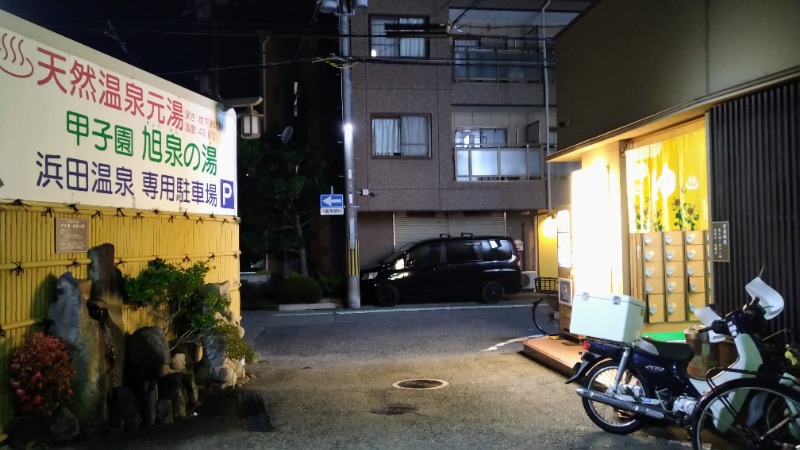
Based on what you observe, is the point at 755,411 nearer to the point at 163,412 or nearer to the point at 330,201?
the point at 163,412

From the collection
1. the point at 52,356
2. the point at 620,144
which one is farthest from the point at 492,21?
the point at 52,356

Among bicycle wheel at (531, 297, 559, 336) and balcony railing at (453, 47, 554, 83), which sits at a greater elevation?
balcony railing at (453, 47, 554, 83)

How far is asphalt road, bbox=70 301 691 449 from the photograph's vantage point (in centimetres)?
641

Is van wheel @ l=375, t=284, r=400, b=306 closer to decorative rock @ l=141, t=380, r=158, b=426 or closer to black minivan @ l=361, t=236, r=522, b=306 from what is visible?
black minivan @ l=361, t=236, r=522, b=306

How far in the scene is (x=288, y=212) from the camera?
20.8 metres

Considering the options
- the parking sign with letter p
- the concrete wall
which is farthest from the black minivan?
the parking sign with letter p

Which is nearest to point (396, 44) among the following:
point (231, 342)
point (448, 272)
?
point (448, 272)

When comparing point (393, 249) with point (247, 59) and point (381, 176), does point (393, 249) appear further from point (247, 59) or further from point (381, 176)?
point (247, 59)

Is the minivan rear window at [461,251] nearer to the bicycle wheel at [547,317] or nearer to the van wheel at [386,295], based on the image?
the van wheel at [386,295]

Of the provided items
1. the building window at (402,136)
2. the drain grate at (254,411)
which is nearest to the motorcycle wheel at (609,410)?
the drain grate at (254,411)

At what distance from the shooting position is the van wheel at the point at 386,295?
19.6 m

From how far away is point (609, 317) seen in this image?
660 cm

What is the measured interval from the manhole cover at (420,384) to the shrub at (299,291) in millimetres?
10435

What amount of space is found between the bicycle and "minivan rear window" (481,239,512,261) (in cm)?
1466
